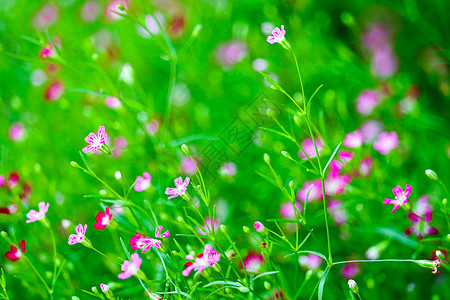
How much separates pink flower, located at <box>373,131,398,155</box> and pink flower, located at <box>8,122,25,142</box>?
1289 mm

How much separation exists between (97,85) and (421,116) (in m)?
1.15

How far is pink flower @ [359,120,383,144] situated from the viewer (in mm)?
1597

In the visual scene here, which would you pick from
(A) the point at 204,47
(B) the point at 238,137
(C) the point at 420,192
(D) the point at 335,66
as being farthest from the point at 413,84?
(A) the point at 204,47

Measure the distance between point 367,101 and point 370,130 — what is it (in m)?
0.13

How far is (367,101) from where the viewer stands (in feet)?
5.54

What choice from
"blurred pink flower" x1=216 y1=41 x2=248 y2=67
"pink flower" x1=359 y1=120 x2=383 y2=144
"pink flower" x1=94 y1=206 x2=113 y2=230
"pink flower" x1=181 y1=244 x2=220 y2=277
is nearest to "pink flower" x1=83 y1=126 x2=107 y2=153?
"pink flower" x1=94 y1=206 x2=113 y2=230

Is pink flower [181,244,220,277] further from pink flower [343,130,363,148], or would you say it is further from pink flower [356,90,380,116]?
pink flower [356,90,380,116]

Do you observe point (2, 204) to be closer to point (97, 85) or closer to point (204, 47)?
point (97, 85)

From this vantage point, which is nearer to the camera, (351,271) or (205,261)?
(205,261)

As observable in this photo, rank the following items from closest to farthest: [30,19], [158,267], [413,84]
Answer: [158,267], [413,84], [30,19]

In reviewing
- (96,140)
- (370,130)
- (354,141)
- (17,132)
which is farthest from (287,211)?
(17,132)

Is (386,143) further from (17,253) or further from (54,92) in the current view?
(54,92)

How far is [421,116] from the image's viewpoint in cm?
151

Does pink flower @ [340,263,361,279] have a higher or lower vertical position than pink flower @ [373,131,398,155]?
lower
